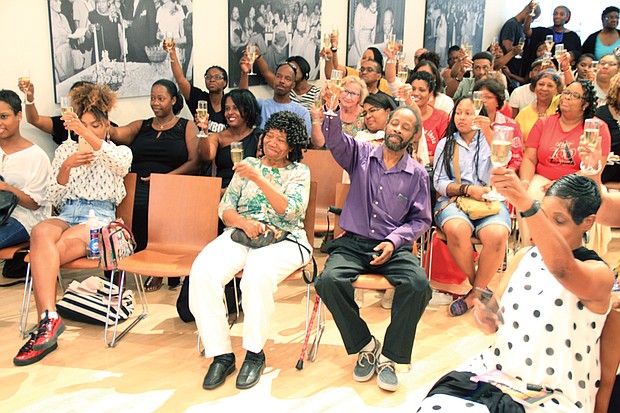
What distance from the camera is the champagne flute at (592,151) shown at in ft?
9.14

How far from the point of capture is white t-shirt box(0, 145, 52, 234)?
4.27m

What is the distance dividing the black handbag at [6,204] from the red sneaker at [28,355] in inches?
32.0

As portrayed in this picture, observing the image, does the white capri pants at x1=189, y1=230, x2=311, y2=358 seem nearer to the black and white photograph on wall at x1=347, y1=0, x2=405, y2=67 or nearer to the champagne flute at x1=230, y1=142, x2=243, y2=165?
the champagne flute at x1=230, y1=142, x2=243, y2=165

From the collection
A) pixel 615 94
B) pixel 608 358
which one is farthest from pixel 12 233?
pixel 615 94

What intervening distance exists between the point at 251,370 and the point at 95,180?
5.60ft

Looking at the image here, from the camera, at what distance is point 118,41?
5438 millimetres

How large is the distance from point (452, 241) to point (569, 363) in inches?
90.4

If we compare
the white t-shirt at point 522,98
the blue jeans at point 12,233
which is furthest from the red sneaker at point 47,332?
the white t-shirt at point 522,98

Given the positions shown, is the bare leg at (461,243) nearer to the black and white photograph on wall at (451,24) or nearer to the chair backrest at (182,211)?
the chair backrest at (182,211)

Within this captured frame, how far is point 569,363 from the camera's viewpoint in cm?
202

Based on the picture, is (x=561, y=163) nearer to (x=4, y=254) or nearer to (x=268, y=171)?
(x=268, y=171)

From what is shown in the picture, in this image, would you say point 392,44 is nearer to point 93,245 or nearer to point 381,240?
point 381,240

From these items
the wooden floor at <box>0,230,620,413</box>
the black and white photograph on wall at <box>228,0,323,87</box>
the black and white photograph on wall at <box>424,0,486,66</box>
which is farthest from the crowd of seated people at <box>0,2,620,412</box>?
the black and white photograph on wall at <box>424,0,486,66</box>

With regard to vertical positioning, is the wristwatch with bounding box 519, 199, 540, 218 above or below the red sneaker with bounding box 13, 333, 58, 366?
above
